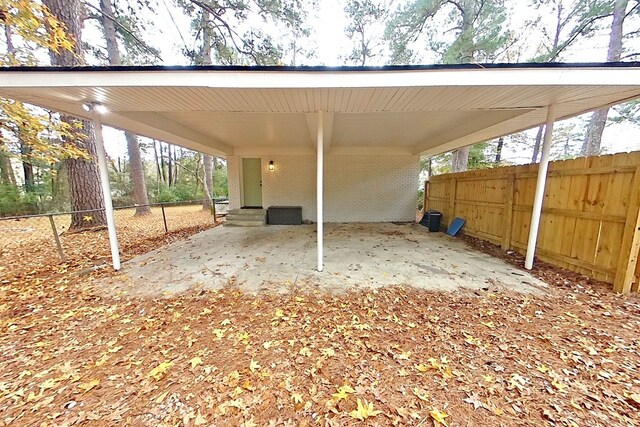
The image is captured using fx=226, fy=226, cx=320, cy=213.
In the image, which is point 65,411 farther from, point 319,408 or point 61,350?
point 319,408

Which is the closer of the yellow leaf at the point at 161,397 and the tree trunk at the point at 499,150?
the yellow leaf at the point at 161,397

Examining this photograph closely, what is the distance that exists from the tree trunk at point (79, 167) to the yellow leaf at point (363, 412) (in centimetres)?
754

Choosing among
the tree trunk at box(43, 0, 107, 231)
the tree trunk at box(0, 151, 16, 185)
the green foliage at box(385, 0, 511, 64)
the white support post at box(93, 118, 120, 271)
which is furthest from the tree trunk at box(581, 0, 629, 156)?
the tree trunk at box(0, 151, 16, 185)

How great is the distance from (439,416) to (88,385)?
246cm

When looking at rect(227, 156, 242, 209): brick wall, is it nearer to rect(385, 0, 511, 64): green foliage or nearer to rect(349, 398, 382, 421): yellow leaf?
rect(385, 0, 511, 64): green foliage

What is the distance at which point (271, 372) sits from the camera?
1.77m

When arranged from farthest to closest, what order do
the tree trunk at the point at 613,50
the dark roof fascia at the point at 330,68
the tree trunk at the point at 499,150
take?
1. the tree trunk at the point at 499,150
2. the tree trunk at the point at 613,50
3. the dark roof fascia at the point at 330,68

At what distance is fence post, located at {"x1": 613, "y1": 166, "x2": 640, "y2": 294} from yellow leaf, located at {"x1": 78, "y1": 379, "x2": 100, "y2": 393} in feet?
18.4

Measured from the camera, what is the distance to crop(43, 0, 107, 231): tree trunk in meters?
5.29

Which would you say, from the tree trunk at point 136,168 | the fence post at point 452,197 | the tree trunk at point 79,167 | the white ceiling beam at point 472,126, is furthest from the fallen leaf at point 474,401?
the tree trunk at point 136,168

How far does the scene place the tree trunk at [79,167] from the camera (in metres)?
5.29

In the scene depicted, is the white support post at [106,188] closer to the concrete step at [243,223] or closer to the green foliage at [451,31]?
the concrete step at [243,223]

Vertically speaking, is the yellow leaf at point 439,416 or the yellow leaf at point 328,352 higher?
the yellow leaf at point 439,416

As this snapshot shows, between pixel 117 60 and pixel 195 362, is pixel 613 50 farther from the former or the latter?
pixel 117 60
